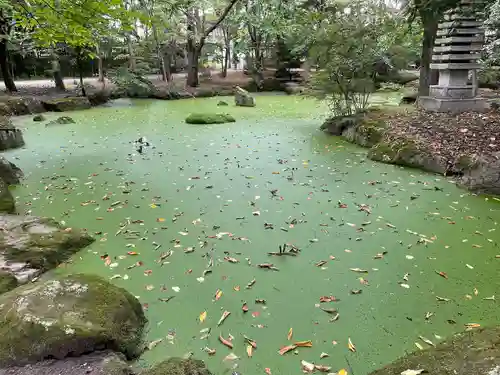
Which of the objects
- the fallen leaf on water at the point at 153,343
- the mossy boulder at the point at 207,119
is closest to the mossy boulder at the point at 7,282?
the fallen leaf on water at the point at 153,343

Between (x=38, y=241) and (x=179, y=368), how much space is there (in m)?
1.99

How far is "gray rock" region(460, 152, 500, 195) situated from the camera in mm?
4391

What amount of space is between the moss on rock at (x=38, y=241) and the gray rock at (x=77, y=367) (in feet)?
4.18

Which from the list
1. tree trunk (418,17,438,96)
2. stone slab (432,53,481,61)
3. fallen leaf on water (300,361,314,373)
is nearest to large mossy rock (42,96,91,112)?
tree trunk (418,17,438,96)

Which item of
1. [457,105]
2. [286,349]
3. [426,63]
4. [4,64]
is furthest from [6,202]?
[4,64]

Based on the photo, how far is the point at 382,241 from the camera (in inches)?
133

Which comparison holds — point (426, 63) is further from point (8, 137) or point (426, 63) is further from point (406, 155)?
point (8, 137)

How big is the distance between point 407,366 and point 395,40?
1007 centimetres

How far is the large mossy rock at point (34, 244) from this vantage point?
115 inches

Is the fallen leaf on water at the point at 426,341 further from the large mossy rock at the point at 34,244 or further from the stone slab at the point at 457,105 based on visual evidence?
the stone slab at the point at 457,105

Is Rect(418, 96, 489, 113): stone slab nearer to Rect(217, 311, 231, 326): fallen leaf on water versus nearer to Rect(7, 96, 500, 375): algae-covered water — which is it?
Rect(7, 96, 500, 375): algae-covered water

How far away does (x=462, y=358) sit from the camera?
149cm

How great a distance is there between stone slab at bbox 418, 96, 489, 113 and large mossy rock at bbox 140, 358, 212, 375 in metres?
6.86

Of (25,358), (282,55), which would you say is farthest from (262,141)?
(282,55)
